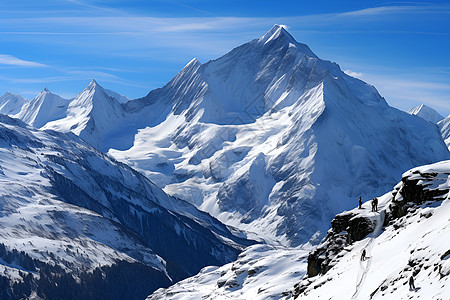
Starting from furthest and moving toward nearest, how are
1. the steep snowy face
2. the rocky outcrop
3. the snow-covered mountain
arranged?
the rocky outcrop < the snow-covered mountain < the steep snowy face

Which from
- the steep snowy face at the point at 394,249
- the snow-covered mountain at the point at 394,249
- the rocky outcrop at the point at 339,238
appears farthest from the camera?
the rocky outcrop at the point at 339,238

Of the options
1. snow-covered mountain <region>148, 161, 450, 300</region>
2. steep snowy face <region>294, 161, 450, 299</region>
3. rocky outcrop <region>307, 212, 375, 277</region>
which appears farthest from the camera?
rocky outcrop <region>307, 212, 375, 277</region>

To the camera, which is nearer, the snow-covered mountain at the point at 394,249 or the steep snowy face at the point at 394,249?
the steep snowy face at the point at 394,249

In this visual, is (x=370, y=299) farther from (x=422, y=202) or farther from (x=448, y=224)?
(x=422, y=202)

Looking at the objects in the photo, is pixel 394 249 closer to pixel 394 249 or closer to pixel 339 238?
pixel 394 249

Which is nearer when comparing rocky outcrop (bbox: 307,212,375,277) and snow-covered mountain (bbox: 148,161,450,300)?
snow-covered mountain (bbox: 148,161,450,300)

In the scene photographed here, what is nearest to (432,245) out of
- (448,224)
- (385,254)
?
(448,224)

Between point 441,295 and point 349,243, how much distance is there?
142 ft

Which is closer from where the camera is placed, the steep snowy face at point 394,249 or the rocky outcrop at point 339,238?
the steep snowy face at point 394,249

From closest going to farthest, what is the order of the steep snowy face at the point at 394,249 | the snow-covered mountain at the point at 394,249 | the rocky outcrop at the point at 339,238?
1. the steep snowy face at the point at 394,249
2. the snow-covered mountain at the point at 394,249
3. the rocky outcrop at the point at 339,238

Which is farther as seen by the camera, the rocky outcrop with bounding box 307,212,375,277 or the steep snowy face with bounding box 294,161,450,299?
the rocky outcrop with bounding box 307,212,375,277

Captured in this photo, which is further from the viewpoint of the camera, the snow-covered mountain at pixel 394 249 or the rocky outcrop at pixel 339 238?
the rocky outcrop at pixel 339 238

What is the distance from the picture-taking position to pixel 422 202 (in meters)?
95.0

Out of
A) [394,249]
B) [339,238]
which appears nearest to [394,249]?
[394,249]
